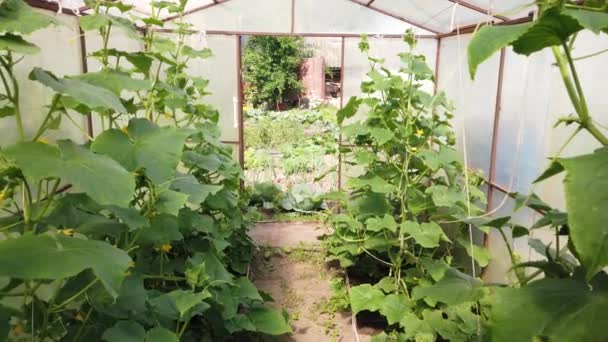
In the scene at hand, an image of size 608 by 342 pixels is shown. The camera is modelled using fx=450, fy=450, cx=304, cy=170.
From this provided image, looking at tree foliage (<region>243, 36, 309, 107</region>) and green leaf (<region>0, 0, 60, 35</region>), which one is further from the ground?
tree foliage (<region>243, 36, 309, 107</region>)

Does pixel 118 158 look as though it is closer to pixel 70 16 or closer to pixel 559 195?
pixel 70 16

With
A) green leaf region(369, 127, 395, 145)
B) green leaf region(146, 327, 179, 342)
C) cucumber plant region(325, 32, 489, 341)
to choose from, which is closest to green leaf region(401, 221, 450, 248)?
cucumber plant region(325, 32, 489, 341)

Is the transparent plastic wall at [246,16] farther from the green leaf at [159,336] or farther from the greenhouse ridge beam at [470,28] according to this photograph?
the green leaf at [159,336]

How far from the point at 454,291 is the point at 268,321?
1367mm

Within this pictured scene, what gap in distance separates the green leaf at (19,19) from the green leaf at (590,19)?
0.94m

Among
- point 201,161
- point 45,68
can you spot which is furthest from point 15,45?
point 201,161

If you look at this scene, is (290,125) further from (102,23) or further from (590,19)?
(590,19)

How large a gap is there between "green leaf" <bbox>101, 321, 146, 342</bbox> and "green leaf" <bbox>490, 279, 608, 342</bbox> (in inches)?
39.9

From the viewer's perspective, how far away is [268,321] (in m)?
2.21

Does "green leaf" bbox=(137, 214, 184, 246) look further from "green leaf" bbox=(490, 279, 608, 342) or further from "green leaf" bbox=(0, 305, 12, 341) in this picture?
"green leaf" bbox=(490, 279, 608, 342)

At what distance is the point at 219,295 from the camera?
6.63ft

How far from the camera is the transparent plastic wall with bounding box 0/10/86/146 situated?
171 centimetres

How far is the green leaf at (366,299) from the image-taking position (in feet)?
8.68

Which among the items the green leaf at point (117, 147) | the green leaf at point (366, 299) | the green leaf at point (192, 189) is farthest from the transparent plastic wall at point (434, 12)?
the green leaf at point (117, 147)
